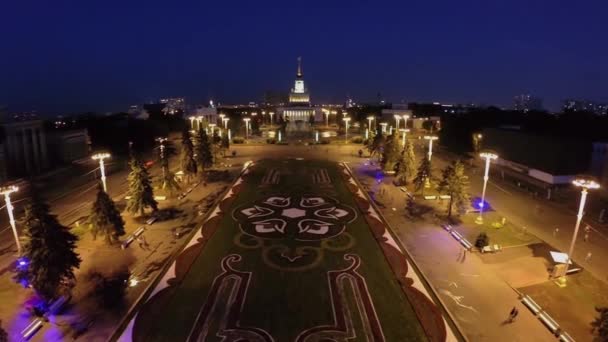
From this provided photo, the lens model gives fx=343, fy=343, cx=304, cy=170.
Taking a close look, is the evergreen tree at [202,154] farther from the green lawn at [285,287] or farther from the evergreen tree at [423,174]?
the evergreen tree at [423,174]

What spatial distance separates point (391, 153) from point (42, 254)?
41.9 m

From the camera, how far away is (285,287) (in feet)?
68.9

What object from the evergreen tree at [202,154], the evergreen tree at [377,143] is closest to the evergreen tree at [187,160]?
the evergreen tree at [202,154]

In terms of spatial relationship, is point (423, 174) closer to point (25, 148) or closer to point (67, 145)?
point (25, 148)

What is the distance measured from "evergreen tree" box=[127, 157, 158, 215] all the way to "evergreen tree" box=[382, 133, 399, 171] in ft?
106

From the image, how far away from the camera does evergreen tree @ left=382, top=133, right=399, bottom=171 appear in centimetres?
4995

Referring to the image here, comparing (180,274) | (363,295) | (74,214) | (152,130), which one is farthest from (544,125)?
(152,130)

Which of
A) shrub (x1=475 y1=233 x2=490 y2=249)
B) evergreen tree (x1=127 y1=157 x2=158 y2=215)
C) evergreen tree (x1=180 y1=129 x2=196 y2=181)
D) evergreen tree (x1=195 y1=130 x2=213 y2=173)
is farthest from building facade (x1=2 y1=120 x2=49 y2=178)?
shrub (x1=475 y1=233 x2=490 y2=249)

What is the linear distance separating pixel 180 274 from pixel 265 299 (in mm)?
6401

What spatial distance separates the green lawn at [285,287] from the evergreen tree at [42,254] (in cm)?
559

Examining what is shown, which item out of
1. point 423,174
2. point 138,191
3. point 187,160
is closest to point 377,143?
point 423,174

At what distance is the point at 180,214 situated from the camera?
1318 inches

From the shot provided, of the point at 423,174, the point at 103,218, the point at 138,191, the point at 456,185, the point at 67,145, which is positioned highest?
the point at 456,185

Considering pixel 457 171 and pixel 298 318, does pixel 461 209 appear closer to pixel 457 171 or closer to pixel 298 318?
pixel 457 171
